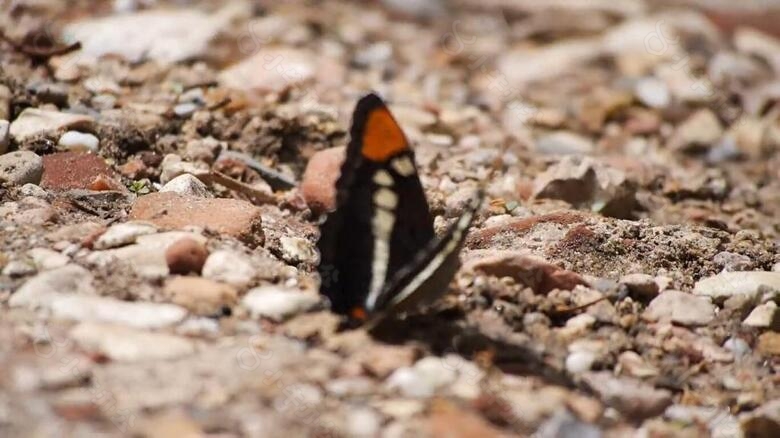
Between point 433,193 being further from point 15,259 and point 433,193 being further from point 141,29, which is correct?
point 141,29

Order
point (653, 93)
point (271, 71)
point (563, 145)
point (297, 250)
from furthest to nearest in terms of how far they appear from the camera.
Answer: point (653, 93), point (563, 145), point (271, 71), point (297, 250)

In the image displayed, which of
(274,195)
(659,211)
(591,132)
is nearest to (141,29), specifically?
(274,195)

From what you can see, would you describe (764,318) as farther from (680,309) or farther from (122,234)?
(122,234)

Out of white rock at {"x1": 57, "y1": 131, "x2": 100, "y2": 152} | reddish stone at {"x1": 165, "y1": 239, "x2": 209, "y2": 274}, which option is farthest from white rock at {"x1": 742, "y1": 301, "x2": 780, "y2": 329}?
white rock at {"x1": 57, "y1": 131, "x2": 100, "y2": 152}

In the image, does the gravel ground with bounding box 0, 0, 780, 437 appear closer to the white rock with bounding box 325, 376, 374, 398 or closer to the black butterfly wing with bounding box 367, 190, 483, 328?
the white rock with bounding box 325, 376, 374, 398

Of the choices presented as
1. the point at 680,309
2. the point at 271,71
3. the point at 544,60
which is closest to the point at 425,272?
the point at 680,309

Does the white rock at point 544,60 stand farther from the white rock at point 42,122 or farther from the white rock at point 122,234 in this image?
the white rock at point 122,234

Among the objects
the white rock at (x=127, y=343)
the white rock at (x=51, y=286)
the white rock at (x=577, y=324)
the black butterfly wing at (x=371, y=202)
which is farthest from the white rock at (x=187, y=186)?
the white rock at (x=577, y=324)
